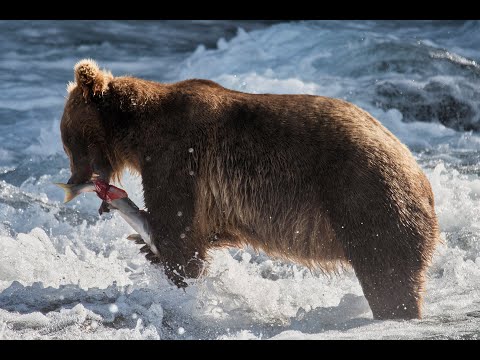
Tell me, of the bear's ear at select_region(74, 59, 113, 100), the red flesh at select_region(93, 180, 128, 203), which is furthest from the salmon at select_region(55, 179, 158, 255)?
the bear's ear at select_region(74, 59, 113, 100)

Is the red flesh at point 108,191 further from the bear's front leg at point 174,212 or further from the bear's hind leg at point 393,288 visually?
the bear's hind leg at point 393,288

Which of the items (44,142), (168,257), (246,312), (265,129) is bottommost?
(44,142)

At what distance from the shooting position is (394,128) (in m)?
14.2

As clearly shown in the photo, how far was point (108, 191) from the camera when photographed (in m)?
6.29

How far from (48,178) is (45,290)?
19.7 feet

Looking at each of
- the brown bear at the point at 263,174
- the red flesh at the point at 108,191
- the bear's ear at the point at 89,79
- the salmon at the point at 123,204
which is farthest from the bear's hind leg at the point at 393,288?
the bear's ear at the point at 89,79

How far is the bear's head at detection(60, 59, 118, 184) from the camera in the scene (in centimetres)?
633

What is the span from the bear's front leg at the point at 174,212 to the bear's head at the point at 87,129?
1.70 feet

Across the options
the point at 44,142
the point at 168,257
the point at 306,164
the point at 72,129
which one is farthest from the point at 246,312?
the point at 44,142

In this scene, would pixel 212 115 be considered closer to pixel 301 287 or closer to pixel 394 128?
pixel 301 287

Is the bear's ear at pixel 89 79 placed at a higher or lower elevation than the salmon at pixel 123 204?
higher

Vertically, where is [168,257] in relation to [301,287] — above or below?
above

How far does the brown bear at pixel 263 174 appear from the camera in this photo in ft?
18.3

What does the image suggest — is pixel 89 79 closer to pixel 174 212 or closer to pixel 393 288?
pixel 174 212
